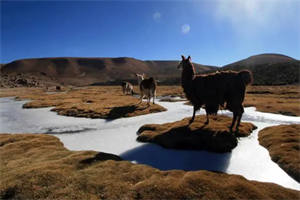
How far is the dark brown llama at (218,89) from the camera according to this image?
8391mm

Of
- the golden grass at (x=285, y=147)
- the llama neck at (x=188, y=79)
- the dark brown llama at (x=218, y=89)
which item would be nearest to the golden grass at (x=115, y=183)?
the golden grass at (x=285, y=147)

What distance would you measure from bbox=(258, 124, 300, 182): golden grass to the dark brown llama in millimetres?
1696

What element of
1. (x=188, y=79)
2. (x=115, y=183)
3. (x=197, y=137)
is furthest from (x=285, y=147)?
(x=115, y=183)

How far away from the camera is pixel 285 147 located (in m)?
6.62

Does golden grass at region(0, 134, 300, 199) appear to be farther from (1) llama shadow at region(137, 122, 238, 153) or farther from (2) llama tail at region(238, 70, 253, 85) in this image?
(2) llama tail at region(238, 70, 253, 85)

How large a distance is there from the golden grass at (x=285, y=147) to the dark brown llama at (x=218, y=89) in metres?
1.70

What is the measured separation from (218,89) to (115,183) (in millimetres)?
7055

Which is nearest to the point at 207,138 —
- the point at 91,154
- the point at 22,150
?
the point at 91,154

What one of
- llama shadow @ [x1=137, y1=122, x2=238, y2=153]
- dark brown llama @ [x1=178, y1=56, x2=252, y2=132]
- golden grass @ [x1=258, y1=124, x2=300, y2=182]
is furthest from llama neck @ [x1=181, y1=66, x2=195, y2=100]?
golden grass @ [x1=258, y1=124, x2=300, y2=182]

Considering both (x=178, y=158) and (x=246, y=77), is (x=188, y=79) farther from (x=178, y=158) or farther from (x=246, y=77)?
(x=178, y=158)

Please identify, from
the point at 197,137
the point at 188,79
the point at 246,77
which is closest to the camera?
the point at 197,137

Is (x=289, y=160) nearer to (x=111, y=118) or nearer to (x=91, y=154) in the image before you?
(x=91, y=154)

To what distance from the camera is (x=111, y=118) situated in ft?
48.6

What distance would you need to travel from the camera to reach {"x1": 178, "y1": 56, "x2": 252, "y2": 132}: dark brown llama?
27.5 ft
